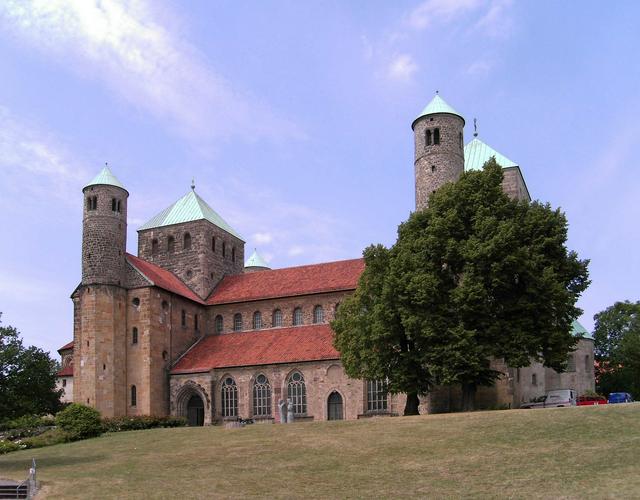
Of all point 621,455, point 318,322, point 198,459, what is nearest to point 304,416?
point 318,322

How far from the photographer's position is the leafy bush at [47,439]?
41.8 meters

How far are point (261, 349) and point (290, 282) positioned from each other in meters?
7.41

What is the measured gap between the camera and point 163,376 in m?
55.7

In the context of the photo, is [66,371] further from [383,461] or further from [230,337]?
[383,461]

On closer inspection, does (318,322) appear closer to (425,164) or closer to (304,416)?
(304,416)

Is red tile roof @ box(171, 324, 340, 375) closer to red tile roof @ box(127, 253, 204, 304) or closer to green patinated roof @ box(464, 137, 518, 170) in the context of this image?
red tile roof @ box(127, 253, 204, 304)

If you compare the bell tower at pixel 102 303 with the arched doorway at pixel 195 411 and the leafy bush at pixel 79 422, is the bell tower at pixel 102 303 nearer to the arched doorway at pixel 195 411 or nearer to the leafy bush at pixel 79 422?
the arched doorway at pixel 195 411

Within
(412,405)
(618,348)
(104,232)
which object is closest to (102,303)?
(104,232)

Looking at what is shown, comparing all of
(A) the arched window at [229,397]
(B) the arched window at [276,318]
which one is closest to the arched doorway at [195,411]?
(A) the arched window at [229,397]

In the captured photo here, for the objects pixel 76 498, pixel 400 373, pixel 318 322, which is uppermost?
pixel 318 322

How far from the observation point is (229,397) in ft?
180

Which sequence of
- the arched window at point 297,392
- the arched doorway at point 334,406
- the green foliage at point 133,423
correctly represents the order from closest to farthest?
1. the green foliage at point 133,423
2. the arched doorway at point 334,406
3. the arched window at point 297,392

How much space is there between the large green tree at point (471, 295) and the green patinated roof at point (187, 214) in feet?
85.5

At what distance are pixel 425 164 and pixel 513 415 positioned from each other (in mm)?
24429
